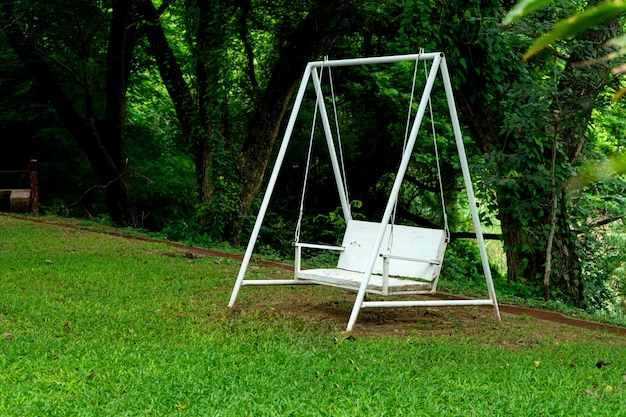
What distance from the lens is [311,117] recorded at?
14.8 m

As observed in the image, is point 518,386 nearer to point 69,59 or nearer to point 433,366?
point 433,366

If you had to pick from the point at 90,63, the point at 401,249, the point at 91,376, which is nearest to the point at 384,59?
the point at 401,249

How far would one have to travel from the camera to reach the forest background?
8352 millimetres

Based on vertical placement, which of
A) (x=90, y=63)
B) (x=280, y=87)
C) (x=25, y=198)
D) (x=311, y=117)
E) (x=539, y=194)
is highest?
(x=90, y=63)

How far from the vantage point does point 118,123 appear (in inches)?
553

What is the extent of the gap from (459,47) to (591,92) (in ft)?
4.82

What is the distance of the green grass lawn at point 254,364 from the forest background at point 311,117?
6.13 feet

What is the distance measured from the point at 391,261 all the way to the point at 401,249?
233 mm

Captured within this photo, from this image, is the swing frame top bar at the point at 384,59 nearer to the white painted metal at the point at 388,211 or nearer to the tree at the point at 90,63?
the white painted metal at the point at 388,211

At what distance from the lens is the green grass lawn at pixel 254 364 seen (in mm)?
3584

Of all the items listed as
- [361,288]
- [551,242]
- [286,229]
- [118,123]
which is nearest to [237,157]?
[286,229]

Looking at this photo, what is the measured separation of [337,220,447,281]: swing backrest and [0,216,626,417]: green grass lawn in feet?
1.72

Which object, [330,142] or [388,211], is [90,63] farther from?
[388,211]

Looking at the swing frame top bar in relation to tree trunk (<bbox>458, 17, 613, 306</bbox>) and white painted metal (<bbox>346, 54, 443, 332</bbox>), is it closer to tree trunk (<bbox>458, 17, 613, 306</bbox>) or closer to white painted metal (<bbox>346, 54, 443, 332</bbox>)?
white painted metal (<bbox>346, 54, 443, 332</bbox>)
